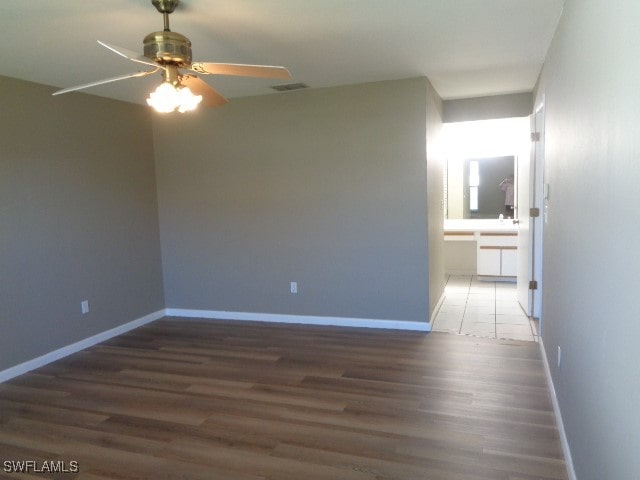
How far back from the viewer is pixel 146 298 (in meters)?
5.09

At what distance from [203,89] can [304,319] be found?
9.01 ft

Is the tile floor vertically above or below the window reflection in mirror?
below

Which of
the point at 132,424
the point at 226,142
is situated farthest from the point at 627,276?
the point at 226,142

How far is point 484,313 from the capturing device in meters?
4.93

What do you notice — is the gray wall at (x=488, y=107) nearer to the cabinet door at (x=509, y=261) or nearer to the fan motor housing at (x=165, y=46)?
the cabinet door at (x=509, y=261)

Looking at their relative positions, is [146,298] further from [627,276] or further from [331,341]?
[627,276]

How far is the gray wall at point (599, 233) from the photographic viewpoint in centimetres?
116

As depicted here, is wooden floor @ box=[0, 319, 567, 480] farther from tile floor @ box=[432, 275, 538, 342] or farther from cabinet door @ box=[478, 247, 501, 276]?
cabinet door @ box=[478, 247, 501, 276]

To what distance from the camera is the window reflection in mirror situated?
663 cm

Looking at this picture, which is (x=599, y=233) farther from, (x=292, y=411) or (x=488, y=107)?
(x=488, y=107)

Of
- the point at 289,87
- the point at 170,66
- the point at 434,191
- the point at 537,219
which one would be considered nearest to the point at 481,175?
the point at 434,191

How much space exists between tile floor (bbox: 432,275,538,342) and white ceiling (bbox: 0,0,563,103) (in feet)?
7.58

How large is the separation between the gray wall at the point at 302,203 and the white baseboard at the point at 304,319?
2.4 inches

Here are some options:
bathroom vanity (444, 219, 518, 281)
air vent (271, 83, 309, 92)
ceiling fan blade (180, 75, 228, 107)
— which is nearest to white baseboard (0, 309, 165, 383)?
ceiling fan blade (180, 75, 228, 107)
